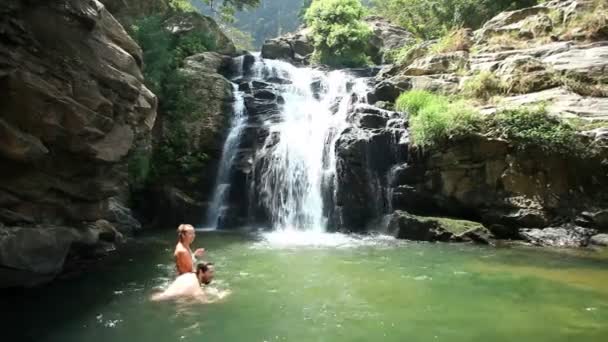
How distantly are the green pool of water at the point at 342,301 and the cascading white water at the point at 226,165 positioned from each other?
5630 millimetres

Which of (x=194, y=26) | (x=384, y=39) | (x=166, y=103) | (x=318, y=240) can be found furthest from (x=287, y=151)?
(x=384, y=39)

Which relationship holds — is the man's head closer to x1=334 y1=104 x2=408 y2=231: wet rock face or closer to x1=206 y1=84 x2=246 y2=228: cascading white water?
x1=334 y1=104 x2=408 y2=231: wet rock face

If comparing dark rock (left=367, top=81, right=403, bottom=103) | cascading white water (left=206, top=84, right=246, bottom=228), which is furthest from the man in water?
dark rock (left=367, top=81, right=403, bottom=103)

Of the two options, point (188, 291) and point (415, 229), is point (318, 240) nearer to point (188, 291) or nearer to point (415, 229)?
point (415, 229)

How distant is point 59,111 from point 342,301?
4.89m

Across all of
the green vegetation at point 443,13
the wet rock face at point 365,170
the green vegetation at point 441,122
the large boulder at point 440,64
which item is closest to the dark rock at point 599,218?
the green vegetation at point 441,122

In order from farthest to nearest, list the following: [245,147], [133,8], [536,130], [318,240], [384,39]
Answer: [384,39]
[133,8]
[245,147]
[318,240]
[536,130]

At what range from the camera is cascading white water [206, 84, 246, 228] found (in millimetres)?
16188

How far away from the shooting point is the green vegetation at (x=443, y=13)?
2255 cm

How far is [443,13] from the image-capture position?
2553cm

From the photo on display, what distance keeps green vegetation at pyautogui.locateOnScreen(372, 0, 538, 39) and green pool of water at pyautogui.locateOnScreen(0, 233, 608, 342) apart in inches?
608

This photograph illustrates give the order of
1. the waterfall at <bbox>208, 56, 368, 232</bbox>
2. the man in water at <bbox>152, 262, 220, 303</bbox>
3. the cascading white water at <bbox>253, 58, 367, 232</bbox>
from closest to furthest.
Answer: the man in water at <bbox>152, 262, 220, 303</bbox>, the cascading white water at <bbox>253, 58, 367, 232</bbox>, the waterfall at <bbox>208, 56, 368, 232</bbox>

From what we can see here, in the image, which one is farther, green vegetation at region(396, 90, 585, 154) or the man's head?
green vegetation at region(396, 90, 585, 154)

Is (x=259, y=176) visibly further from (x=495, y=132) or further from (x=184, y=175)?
(x=495, y=132)
